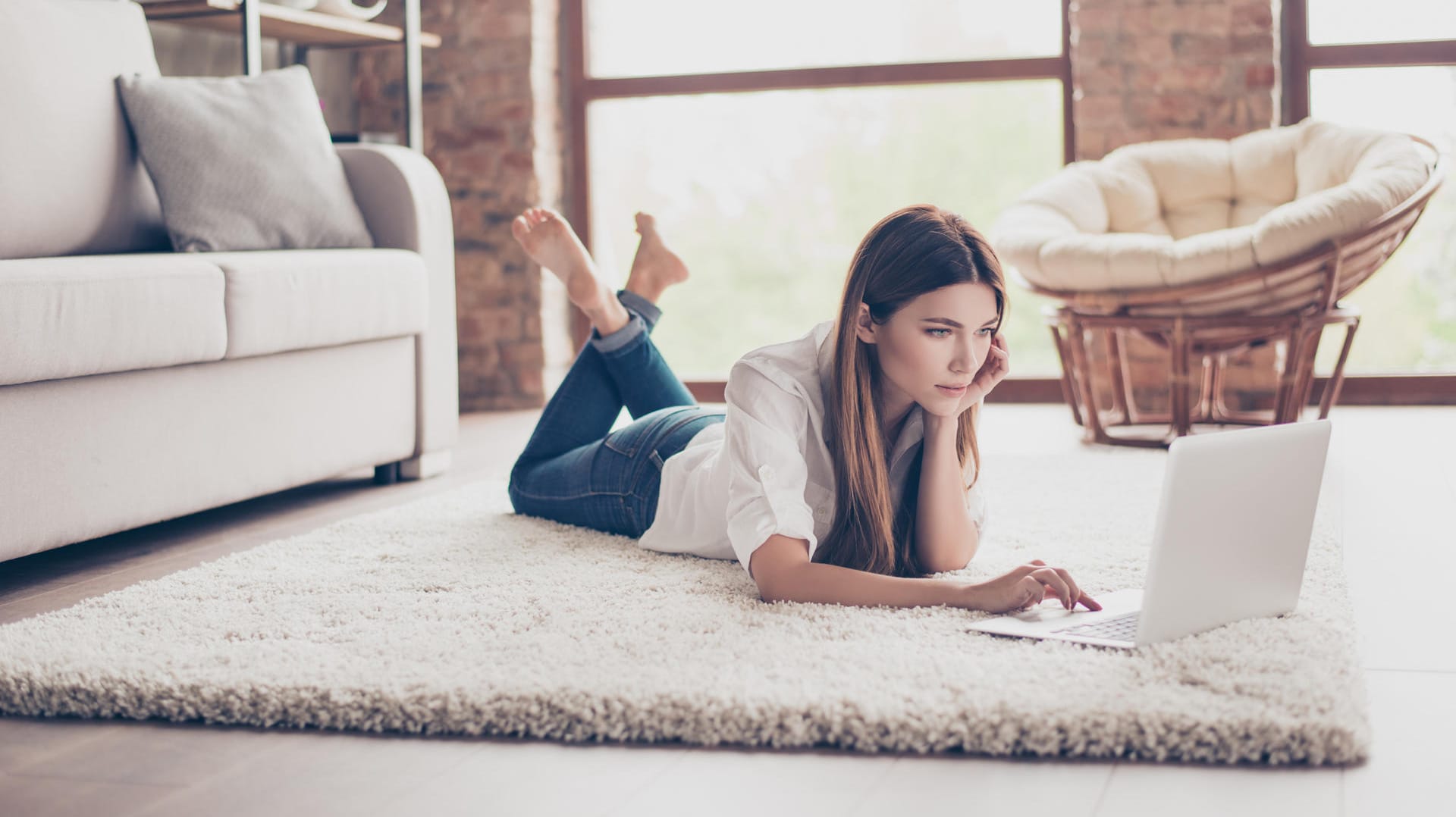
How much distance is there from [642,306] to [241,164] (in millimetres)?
948

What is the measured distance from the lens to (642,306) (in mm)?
2402

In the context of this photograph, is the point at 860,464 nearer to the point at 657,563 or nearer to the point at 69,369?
the point at 657,563

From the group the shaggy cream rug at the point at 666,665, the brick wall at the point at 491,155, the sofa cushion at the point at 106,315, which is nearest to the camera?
the shaggy cream rug at the point at 666,665

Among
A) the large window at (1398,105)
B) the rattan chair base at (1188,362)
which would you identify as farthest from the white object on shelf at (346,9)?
the large window at (1398,105)

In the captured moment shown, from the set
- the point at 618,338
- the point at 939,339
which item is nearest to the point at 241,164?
the point at 618,338

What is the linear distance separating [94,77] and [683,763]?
6.74 ft

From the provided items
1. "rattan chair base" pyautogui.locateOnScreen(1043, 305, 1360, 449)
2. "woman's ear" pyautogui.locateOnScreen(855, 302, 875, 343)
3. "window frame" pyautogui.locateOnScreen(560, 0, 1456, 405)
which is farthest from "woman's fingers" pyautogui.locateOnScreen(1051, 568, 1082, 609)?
"window frame" pyautogui.locateOnScreen(560, 0, 1456, 405)

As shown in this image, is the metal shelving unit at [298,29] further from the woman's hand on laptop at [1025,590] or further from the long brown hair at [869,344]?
the woman's hand on laptop at [1025,590]

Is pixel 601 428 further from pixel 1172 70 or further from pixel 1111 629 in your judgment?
pixel 1172 70

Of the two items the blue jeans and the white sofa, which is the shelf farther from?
the blue jeans

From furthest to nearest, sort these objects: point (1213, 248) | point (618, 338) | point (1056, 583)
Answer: point (1213, 248), point (618, 338), point (1056, 583)

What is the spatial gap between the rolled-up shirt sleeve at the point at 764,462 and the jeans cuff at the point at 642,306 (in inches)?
27.6

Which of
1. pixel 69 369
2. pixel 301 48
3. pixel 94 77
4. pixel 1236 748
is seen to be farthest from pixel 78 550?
pixel 301 48

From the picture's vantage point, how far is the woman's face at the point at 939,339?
1611 millimetres
